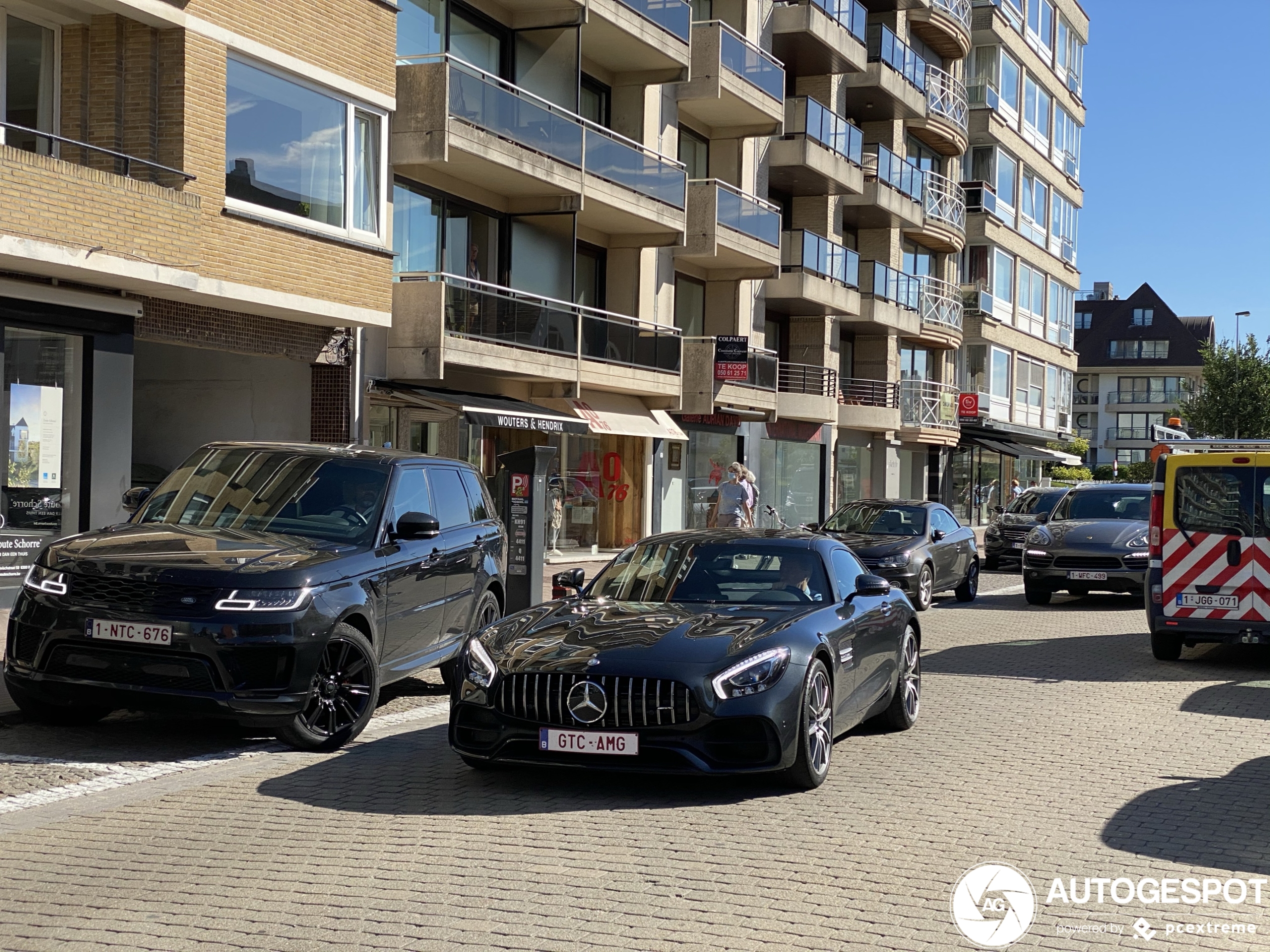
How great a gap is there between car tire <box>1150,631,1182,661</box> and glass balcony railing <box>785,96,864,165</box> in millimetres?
24257

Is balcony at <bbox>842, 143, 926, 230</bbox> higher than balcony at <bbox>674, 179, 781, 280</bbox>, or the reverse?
balcony at <bbox>842, 143, 926, 230</bbox>

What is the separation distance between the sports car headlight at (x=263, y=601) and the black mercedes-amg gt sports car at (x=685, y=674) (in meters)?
1.14

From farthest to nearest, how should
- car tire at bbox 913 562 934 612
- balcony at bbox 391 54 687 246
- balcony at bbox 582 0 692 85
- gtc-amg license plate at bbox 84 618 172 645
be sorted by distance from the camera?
balcony at bbox 582 0 692 85
balcony at bbox 391 54 687 246
car tire at bbox 913 562 934 612
gtc-amg license plate at bbox 84 618 172 645

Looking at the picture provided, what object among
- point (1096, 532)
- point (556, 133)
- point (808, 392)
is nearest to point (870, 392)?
point (808, 392)

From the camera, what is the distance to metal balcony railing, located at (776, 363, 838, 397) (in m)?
38.5

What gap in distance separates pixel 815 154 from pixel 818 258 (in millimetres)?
2553

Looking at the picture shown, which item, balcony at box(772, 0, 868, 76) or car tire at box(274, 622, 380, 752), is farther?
balcony at box(772, 0, 868, 76)

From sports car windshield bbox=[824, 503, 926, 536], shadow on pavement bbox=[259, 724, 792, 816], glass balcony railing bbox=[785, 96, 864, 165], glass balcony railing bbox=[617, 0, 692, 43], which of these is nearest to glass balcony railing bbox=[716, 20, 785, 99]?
glass balcony railing bbox=[617, 0, 692, 43]

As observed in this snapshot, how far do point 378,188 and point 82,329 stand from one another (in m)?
5.33

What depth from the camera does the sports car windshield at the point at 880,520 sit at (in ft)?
68.5

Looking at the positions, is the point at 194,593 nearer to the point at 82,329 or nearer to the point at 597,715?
the point at 597,715

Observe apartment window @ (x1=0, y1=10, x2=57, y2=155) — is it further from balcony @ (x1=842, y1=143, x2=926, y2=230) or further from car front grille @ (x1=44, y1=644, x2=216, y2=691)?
balcony @ (x1=842, y1=143, x2=926, y2=230)

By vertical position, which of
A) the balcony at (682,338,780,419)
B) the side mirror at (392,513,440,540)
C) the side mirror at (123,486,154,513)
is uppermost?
the balcony at (682,338,780,419)

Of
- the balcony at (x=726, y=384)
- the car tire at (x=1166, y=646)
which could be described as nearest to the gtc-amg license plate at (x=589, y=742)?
the car tire at (x=1166, y=646)
